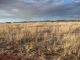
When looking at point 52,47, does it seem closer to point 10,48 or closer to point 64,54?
point 64,54

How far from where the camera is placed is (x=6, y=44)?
1064 centimetres

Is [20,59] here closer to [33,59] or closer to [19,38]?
[33,59]

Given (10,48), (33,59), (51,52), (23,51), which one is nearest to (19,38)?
(10,48)

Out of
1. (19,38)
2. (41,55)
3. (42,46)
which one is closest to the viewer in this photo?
(41,55)

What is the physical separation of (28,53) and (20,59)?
113 cm

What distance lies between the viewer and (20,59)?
7.62m

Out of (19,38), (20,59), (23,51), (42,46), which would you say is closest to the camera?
(20,59)

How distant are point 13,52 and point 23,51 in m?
0.44

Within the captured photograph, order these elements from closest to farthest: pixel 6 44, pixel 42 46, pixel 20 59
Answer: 1. pixel 20 59
2. pixel 42 46
3. pixel 6 44

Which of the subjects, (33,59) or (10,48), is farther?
(10,48)

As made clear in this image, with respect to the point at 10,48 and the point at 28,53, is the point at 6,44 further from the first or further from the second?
the point at 28,53

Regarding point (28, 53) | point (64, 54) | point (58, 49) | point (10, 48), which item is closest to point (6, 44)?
point (10, 48)

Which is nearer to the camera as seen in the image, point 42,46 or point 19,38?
point 42,46

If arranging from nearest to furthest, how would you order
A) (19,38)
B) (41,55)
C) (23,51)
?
(41,55) < (23,51) < (19,38)
